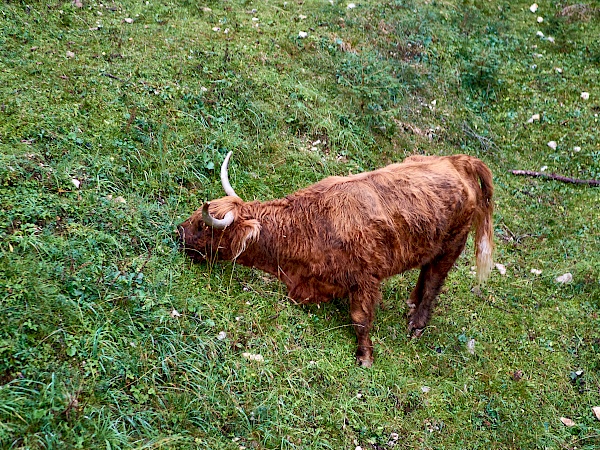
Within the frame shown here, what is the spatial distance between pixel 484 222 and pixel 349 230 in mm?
1964

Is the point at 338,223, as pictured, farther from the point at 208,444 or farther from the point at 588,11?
the point at 588,11

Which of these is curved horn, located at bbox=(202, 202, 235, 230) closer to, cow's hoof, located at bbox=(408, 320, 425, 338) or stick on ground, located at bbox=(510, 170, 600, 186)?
cow's hoof, located at bbox=(408, 320, 425, 338)

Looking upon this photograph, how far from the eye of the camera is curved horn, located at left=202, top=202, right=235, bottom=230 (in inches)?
239

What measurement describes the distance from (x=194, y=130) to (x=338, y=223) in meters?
2.65

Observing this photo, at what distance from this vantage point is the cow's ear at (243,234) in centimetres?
647

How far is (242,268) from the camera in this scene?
6789 millimetres

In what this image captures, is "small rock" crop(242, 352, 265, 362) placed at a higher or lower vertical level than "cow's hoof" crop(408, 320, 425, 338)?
higher

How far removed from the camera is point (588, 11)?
13.9m

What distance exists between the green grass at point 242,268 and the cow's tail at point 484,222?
0.68 m

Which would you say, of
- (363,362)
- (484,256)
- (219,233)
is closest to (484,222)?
(484,256)

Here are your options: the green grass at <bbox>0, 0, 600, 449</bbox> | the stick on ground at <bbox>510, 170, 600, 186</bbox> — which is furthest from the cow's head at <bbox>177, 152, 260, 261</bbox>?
the stick on ground at <bbox>510, 170, 600, 186</bbox>

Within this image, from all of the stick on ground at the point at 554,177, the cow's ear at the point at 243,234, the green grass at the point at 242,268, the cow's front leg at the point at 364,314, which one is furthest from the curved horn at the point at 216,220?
the stick on ground at the point at 554,177

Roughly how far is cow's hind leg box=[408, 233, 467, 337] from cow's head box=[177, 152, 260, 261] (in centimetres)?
216

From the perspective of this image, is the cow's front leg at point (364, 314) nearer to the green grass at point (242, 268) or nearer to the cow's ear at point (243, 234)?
the green grass at point (242, 268)
